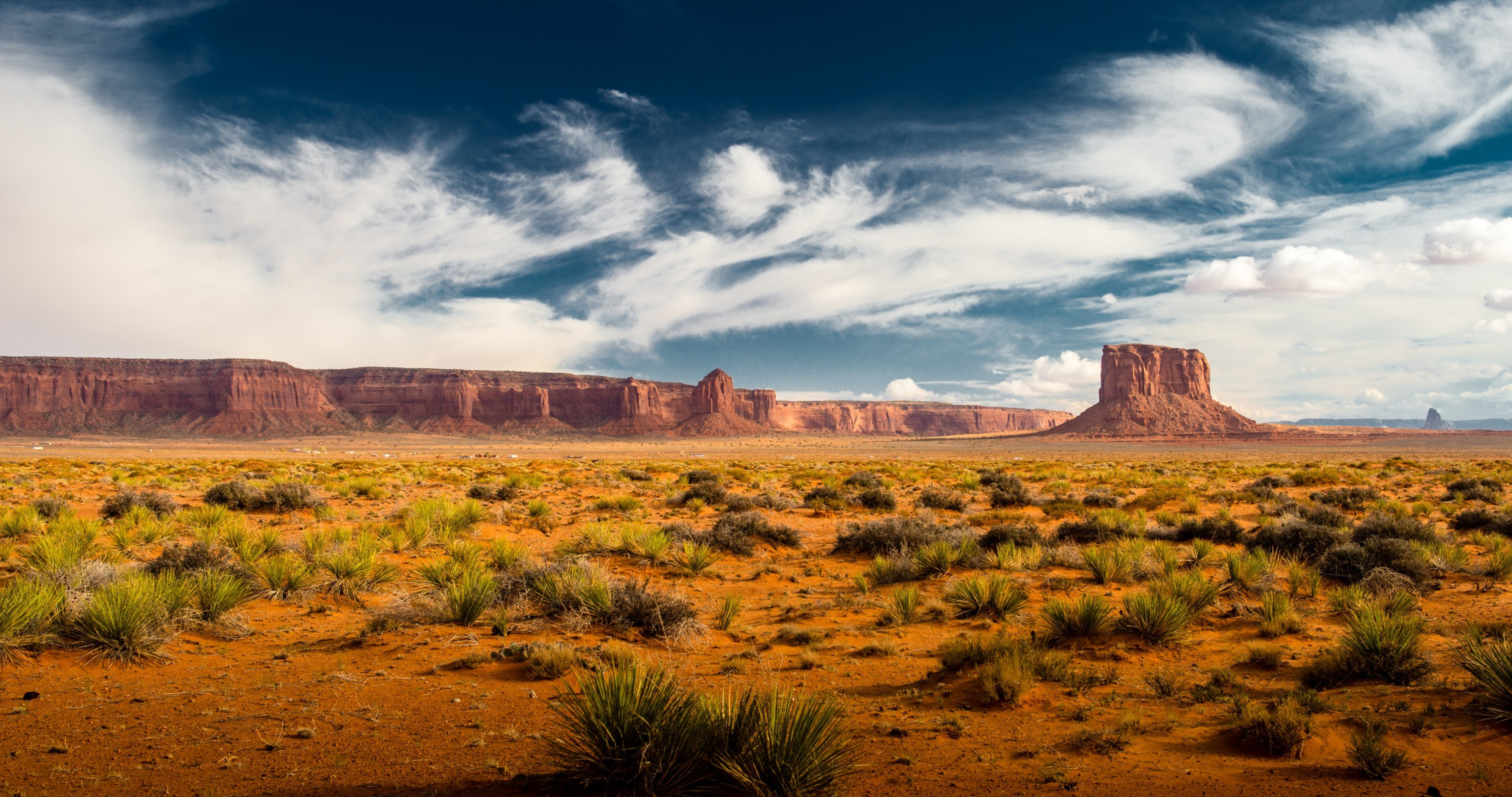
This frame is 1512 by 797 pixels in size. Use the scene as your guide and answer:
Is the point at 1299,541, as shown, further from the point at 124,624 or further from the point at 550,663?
the point at 124,624

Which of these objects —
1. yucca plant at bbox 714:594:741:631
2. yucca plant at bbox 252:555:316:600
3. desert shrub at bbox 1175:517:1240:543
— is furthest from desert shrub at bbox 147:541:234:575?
desert shrub at bbox 1175:517:1240:543

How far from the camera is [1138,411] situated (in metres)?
133

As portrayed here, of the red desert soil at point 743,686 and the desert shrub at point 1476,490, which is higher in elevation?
the desert shrub at point 1476,490

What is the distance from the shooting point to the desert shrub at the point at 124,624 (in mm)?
6262

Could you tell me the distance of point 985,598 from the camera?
28.1 ft

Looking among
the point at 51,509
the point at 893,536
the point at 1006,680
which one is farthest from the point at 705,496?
the point at 1006,680

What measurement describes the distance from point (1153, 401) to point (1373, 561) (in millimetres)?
146590

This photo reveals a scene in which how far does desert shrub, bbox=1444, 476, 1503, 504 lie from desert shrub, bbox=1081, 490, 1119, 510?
31.2ft

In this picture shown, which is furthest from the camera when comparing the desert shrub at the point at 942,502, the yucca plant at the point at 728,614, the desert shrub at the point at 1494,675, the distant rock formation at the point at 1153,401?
the distant rock formation at the point at 1153,401

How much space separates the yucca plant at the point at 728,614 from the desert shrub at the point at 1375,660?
5477 mm

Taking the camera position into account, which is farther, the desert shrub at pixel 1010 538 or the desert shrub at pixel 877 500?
the desert shrub at pixel 877 500

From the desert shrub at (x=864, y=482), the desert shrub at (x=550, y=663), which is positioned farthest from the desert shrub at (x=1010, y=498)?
the desert shrub at (x=550, y=663)

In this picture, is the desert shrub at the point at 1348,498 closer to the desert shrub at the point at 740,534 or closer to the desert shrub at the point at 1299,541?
the desert shrub at the point at 1299,541

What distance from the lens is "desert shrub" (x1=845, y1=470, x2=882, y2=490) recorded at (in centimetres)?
2464
